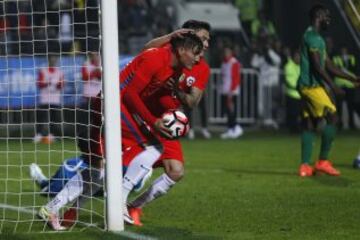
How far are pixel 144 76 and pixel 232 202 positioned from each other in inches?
111

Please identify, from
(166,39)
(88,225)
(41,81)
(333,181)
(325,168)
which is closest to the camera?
(88,225)

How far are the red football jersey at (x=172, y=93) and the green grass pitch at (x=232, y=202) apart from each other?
1.08m

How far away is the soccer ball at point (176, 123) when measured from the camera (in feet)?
30.8

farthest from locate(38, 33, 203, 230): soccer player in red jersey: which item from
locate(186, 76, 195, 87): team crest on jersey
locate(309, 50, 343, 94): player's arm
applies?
locate(309, 50, 343, 94): player's arm

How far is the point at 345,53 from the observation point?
26328 millimetres

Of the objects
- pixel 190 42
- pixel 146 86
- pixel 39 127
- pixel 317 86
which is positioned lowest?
pixel 39 127

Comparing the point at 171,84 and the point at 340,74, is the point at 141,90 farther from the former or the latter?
the point at 340,74

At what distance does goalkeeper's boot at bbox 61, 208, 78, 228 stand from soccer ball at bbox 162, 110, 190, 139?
1194 mm

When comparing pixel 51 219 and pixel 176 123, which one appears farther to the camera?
pixel 51 219

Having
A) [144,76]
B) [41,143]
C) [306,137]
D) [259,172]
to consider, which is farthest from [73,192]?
[41,143]

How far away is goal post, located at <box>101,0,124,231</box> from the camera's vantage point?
916 cm

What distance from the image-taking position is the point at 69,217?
9.71 m

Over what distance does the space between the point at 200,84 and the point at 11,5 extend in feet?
31.6

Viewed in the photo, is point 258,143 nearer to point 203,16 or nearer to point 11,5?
point 11,5
